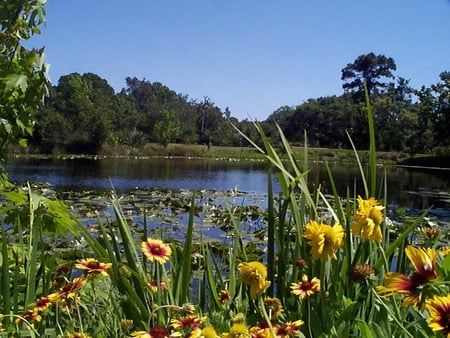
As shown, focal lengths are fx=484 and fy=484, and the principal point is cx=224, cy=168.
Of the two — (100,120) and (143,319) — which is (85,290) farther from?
(100,120)

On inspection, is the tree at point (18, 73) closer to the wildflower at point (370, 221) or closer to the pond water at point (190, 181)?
the wildflower at point (370, 221)

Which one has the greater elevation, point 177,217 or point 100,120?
point 100,120

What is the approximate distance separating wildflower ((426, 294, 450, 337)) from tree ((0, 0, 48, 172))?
5.65 feet

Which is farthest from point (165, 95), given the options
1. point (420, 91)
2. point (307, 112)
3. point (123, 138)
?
point (420, 91)

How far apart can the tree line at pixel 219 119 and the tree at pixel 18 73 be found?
2802 centimetres

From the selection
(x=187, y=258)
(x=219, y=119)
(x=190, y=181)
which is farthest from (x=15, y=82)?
(x=219, y=119)

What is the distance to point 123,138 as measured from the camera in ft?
165

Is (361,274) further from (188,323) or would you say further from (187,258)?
(187,258)

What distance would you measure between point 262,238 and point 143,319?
4.93 m

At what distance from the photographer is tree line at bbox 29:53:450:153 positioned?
42906 millimetres

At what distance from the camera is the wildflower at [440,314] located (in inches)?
24.2

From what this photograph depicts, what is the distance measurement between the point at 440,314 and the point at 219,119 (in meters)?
68.7

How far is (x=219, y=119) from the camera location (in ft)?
226

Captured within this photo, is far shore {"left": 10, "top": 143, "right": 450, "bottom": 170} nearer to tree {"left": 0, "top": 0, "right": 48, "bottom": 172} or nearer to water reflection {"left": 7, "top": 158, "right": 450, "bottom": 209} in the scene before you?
water reflection {"left": 7, "top": 158, "right": 450, "bottom": 209}
